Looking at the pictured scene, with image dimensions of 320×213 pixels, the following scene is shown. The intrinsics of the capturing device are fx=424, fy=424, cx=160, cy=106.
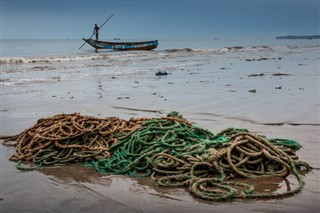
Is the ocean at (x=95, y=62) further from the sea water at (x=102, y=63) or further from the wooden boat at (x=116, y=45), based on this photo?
the wooden boat at (x=116, y=45)

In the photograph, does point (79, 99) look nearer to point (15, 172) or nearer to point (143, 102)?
point (143, 102)

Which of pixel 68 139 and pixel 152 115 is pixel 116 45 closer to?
pixel 152 115

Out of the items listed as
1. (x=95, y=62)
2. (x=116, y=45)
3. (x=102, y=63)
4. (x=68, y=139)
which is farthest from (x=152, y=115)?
(x=116, y=45)

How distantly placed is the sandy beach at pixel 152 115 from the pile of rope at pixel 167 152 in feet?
0.64

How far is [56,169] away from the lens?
5.59 m

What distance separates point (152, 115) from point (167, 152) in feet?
12.5

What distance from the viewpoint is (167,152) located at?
549cm

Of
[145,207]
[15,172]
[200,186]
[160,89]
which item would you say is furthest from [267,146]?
[160,89]

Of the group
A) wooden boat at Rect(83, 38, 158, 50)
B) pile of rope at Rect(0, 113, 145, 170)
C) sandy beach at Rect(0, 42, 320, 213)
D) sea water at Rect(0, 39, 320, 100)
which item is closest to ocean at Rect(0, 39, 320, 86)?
sea water at Rect(0, 39, 320, 100)

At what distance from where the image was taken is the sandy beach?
430 cm

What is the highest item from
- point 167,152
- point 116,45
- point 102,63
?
point 116,45

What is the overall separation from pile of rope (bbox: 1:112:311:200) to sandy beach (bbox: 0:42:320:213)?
0.64ft

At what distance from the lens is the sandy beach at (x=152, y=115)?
4301mm

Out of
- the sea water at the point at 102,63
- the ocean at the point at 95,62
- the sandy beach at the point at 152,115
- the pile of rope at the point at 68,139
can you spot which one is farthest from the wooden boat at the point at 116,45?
the pile of rope at the point at 68,139
